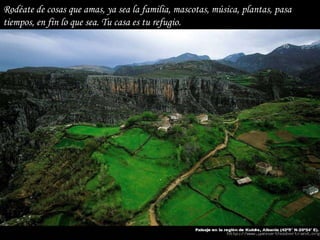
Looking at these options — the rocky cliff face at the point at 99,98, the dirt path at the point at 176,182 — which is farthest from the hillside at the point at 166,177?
the rocky cliff face at the point at 99,98

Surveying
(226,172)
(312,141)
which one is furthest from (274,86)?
(226,172)

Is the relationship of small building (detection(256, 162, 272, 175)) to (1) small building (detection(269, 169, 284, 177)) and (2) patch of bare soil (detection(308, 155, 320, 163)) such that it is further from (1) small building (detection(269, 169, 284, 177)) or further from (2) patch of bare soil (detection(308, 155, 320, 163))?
(2) patch of bare soil (detection(308, 155, 320, 163))

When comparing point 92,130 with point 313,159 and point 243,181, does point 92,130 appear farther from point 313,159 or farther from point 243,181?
point 313,159

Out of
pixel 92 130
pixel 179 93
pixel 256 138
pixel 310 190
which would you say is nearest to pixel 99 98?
pixel 179 93

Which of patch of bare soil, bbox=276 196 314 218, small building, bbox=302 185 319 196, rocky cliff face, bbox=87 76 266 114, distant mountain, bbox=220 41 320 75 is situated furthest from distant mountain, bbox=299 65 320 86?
patch of bare soil, bbox=276 196 314 218

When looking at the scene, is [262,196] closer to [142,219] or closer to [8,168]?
[142,219]

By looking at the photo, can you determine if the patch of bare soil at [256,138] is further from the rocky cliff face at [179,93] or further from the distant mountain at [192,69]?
the distant mountain at [192,69]
